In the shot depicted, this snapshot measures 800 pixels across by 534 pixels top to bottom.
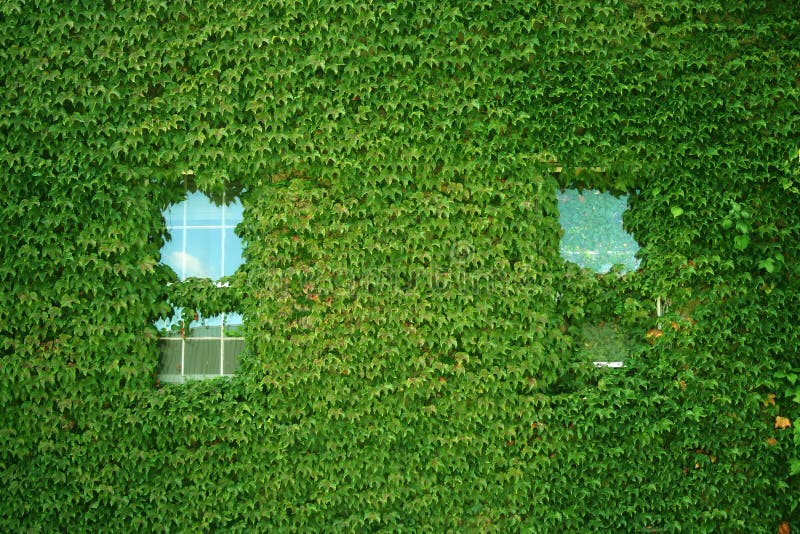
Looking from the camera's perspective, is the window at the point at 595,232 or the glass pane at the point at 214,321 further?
the window at the point at 595,232

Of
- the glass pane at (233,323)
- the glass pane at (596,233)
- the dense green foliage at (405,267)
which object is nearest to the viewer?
the dense green foliage at (405,267)

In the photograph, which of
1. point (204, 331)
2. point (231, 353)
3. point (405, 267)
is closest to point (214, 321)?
point (204, 331)

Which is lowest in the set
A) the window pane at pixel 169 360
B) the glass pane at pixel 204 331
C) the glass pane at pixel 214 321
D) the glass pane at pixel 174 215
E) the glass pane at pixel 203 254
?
the window pane at pixel 169 360

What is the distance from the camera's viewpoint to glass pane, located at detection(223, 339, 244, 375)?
5.94 m

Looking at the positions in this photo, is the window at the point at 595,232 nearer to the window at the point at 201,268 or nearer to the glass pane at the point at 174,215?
the window at the point at 201,268

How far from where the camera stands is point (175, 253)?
608cm

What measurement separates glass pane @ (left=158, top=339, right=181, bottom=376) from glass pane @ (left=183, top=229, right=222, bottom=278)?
2.10 ft

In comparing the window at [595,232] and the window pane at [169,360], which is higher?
the window at [595,232]

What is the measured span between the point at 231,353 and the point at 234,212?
1.27m

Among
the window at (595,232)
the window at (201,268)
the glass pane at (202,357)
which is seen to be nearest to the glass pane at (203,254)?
the window at (201,268)

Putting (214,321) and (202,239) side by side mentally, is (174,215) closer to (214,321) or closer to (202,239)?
(202,239)

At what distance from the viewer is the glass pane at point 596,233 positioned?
19.9ft

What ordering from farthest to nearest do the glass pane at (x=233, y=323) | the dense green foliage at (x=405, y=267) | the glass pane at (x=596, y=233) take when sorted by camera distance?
the glass pane at (x=596, y=233), the glass pane at (x=233, y=323), the dense green foliage at (x=405, y=267)

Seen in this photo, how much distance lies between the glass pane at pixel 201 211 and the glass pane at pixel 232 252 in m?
0.15
